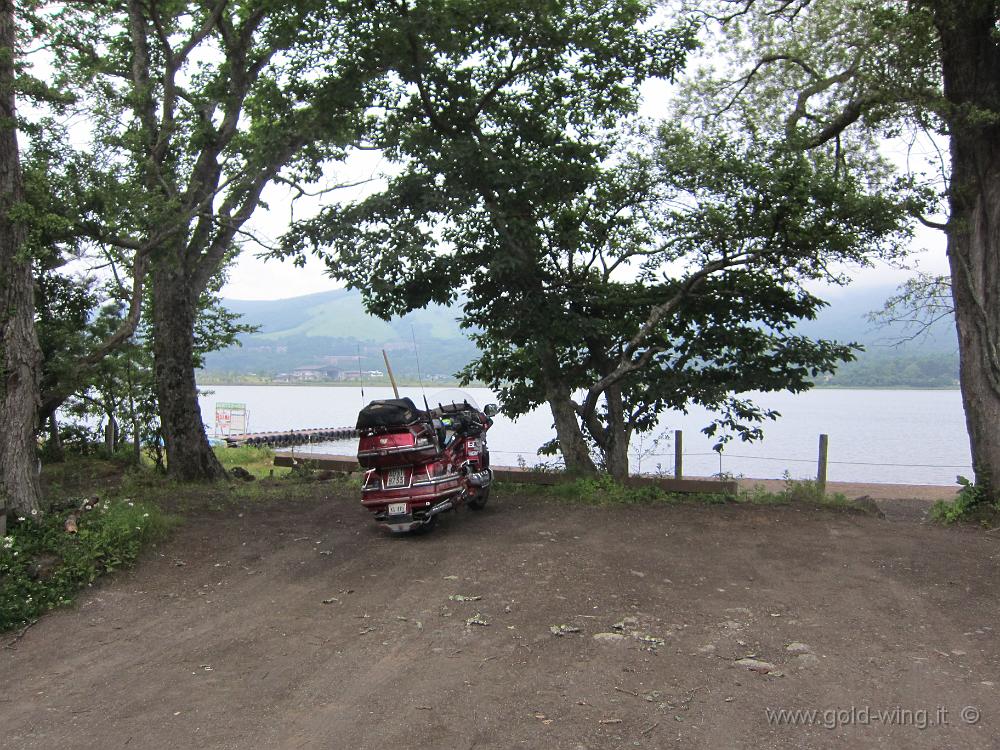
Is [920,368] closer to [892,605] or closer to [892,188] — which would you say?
[892,188]

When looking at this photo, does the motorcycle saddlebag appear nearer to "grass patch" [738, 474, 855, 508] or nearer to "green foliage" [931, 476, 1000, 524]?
"grass patch" [738, 474, 855, 508]

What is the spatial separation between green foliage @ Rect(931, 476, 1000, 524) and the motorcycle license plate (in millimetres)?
5941

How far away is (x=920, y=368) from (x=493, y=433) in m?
23.4

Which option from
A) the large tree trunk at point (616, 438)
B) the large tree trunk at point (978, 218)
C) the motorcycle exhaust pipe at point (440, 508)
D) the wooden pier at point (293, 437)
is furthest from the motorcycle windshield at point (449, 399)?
the wooden pier at point (293, 437)

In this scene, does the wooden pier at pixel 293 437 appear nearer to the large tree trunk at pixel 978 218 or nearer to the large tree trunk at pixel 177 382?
the large tree trunk at pixel 177 382

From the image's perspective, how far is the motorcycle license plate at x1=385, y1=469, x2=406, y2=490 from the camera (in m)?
7.95

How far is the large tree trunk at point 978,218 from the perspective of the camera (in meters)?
9.05

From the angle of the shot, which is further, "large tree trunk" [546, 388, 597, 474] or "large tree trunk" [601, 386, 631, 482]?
"large tree trunk" [546, 388, 597, 474]

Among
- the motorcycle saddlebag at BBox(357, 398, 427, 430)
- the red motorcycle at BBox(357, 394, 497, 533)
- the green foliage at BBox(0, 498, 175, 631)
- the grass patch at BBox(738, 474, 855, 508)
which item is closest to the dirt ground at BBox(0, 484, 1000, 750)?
the green foliage at BBox(0, 498, 175, 631)

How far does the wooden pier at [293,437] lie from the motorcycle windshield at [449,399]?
59.8 ft

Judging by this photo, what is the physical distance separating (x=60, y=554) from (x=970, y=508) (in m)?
9.34

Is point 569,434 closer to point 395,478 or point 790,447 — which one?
point 395,478

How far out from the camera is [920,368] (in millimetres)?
38125

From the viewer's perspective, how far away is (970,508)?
891 centimetres
